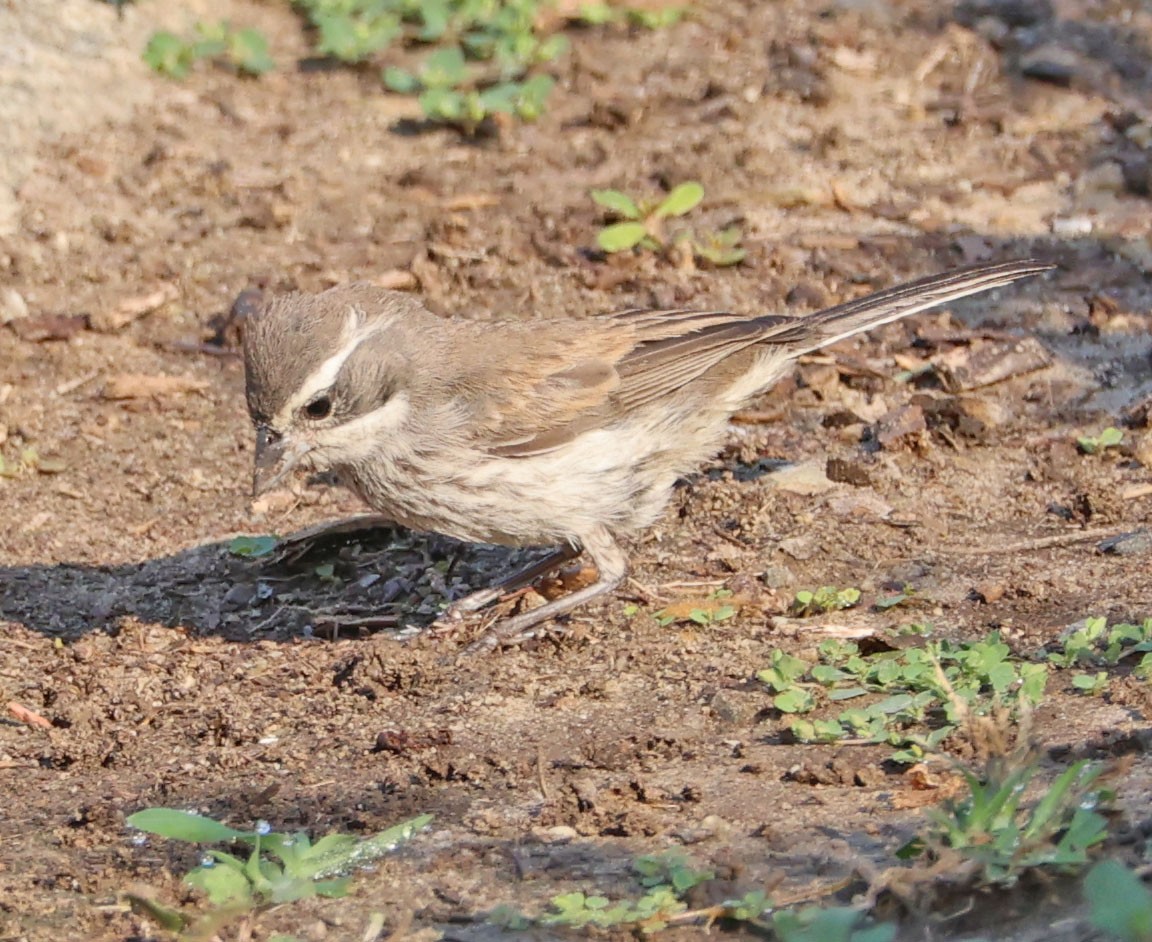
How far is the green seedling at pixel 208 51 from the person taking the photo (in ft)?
39.4

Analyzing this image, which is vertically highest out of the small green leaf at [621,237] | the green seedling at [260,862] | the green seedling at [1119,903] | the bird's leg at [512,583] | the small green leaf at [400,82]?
the small green leaf at [400,82]

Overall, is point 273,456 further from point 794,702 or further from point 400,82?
point 400,82

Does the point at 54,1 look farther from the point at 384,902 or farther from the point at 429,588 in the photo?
the point at 384,902

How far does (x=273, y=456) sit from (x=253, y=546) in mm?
1332

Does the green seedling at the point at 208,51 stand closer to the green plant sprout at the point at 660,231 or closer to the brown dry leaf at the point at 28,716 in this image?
the green plant sprout at the point at 660,231

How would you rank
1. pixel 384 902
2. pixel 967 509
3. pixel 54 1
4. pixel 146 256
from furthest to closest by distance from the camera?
1. pixel 54 1
2. pixel 146 256
3. pixel 967 509
4. pixel 384 902

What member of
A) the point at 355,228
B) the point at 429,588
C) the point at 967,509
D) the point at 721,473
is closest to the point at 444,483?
the point at 429,588

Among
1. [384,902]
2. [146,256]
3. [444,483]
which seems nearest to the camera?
[384,902]

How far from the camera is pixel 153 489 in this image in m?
8.34

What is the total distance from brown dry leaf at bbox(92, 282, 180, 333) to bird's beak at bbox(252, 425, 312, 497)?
336 centimetres

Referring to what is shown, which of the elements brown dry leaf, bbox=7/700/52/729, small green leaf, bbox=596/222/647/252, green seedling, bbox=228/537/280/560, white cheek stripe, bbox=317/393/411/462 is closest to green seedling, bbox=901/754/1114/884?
white cheek stripe, bbox=317/393/411/462

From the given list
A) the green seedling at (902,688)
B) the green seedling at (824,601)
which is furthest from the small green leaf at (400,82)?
the green seedling at (902,688)

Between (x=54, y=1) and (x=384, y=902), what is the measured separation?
9.63 metres

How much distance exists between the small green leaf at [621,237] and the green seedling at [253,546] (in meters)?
3.08
